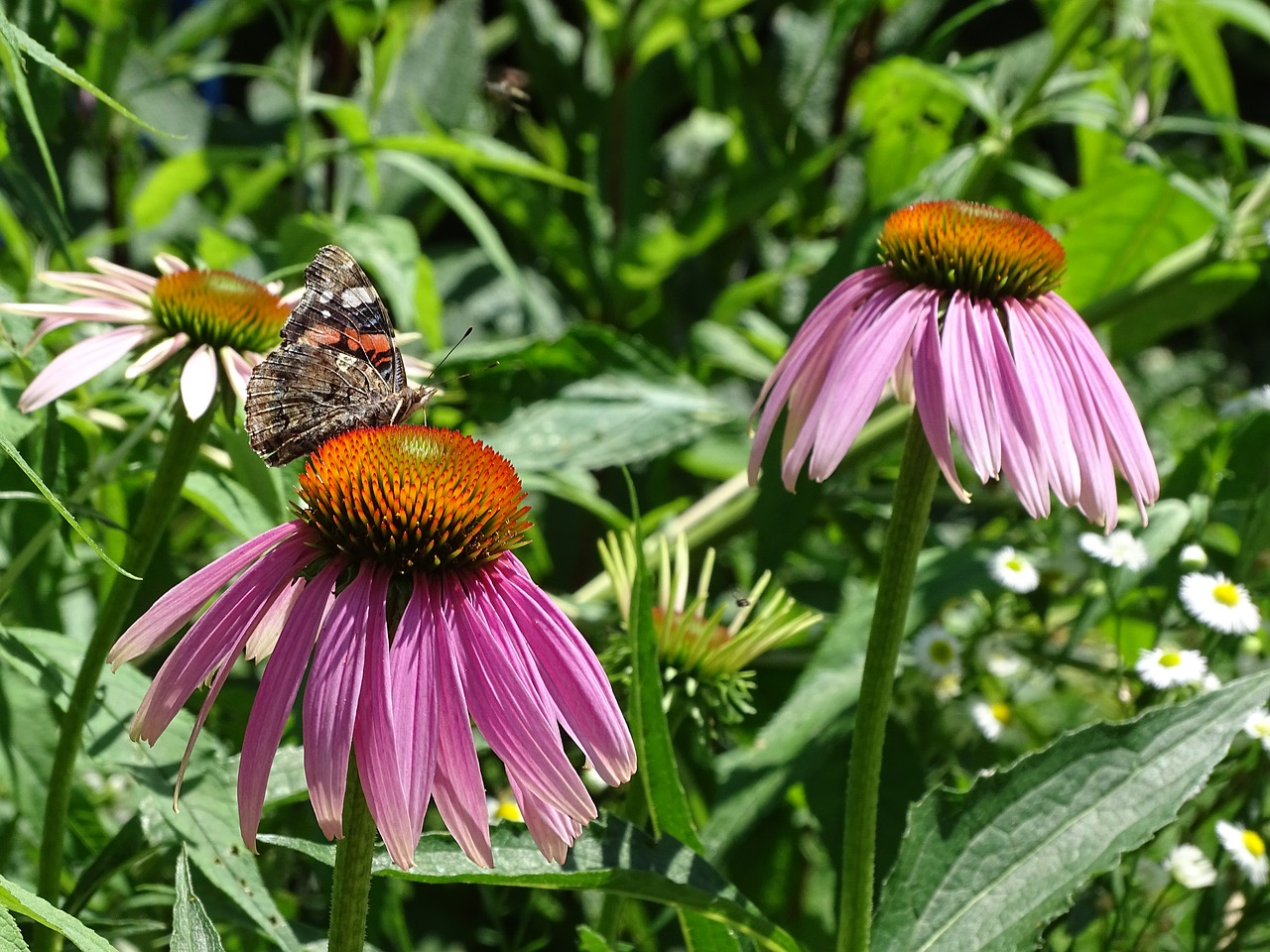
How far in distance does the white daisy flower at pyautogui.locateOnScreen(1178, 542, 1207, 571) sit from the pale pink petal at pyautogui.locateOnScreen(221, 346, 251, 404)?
3.03 feet

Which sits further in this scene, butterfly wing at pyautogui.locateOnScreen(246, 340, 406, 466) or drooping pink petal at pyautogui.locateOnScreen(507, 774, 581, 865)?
butterfly wing at pyautogui.locateOnScreen(246, 340, 406, 466)

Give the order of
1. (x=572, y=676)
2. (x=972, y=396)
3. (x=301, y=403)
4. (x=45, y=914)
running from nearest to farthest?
(x=45, y=914) < (x=572, y=676) < (x=972, y=396) < (x=301, y=403)

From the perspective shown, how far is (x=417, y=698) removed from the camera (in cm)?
62

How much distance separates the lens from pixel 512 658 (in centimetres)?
65

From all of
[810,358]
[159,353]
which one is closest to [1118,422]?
[810,358]

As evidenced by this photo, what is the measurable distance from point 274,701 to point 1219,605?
97cm

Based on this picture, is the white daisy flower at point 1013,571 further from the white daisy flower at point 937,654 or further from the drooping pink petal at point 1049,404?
the drooping pink petal at point 1049,404

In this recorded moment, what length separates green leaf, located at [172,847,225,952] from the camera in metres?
0.64

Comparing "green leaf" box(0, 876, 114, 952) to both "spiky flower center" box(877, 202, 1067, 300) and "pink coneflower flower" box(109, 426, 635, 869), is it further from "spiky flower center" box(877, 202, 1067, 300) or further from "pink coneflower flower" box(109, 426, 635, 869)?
"spiky flower center" box(877, 202, 1067, 300)

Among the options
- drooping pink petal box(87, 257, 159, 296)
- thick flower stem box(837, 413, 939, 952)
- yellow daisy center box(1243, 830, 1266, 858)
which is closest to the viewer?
thick flower stem box(837, 413, 939, 952)

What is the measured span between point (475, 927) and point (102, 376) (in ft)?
2.77

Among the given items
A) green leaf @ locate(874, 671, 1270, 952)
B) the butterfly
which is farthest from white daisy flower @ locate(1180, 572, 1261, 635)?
the butterfly

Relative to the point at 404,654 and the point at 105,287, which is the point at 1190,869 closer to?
the point at 404,654

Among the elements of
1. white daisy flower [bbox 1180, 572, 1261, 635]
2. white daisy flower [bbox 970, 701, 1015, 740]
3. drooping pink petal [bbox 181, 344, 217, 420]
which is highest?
drooping pink petal [bbox 181, 344, 217, 420]
